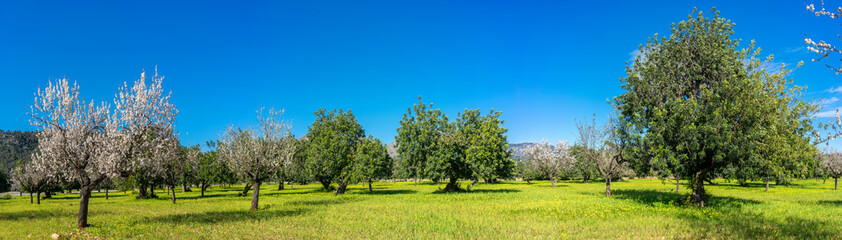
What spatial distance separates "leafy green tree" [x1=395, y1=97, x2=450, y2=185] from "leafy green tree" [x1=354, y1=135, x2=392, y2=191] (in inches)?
117

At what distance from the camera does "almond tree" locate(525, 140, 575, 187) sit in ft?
289

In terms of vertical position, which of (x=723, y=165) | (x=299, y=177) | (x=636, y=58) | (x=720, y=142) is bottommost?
(x=299, y=177)

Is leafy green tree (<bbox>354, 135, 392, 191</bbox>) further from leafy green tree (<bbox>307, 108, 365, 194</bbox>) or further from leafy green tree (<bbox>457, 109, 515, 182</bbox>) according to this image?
leafy green tree (<bbox>457, 109, 515, 182</bbox>)

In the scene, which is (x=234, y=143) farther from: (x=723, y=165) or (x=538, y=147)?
(x=538, y=147)

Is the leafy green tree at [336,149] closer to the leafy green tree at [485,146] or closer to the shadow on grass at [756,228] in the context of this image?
the leafy green tree at [485,146]

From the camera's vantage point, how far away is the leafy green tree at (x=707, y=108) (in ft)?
75.6

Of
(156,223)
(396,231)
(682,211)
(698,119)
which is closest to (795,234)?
(682,211)

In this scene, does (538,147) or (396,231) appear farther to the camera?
(538,147)

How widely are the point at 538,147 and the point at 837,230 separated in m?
83.6

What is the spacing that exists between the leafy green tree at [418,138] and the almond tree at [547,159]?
42091 millimetres

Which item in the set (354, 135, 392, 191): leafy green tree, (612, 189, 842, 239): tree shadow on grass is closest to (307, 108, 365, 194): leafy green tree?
(354, 135, 392, 191): leafy green tree

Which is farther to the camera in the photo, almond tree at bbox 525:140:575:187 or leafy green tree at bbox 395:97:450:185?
almond tree at bbox 525:140:575:187

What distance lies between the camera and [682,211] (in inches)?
866

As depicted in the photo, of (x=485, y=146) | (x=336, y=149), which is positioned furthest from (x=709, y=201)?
(x=336, y=149)
